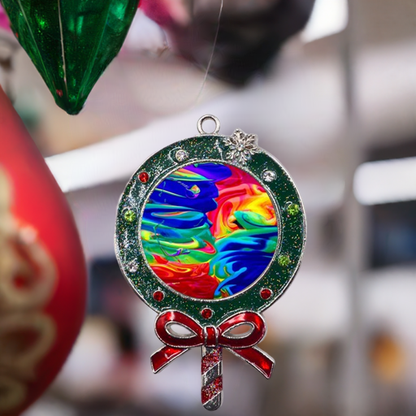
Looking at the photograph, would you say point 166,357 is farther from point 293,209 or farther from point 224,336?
point 293,209

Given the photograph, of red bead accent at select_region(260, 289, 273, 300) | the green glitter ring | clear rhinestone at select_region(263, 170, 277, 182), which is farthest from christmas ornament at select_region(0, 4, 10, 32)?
red bead accent at select_region(260, 289, 273, 300)

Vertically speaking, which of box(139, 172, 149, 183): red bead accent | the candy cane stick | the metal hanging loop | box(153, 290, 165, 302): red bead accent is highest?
the metal hanging loop

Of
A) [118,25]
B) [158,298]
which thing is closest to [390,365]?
[158,298]

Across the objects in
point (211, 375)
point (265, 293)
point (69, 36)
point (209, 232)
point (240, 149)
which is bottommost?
point (211, 375)

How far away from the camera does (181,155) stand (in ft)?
2.43

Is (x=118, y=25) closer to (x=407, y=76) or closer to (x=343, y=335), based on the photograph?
(x=407, y=76)

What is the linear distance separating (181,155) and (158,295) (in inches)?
8.4

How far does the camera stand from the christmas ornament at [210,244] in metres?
0.73

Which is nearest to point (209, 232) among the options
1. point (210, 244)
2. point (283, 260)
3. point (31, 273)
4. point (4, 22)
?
point (210, 244)

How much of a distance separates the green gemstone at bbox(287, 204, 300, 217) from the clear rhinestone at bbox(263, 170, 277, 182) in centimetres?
5

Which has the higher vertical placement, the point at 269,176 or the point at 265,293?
the point at 269,176

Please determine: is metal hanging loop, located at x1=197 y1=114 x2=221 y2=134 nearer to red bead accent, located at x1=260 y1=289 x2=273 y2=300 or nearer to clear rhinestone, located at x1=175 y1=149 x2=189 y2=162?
clear rhinestone, located at x1=175 y1=149 x2=189 y2=162

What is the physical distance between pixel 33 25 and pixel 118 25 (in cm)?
12

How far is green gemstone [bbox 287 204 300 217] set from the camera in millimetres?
736
